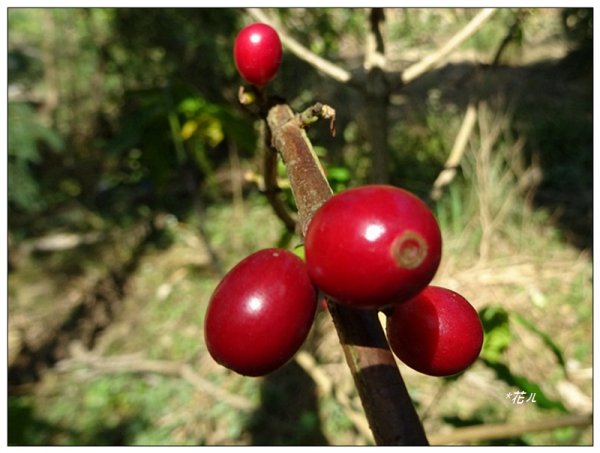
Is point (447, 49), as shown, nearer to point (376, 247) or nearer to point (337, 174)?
point (337, 174)

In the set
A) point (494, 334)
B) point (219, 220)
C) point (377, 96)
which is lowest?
point (219, 220)

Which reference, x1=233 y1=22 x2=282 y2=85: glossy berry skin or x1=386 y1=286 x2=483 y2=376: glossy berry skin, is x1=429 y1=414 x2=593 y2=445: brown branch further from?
x1=233 y1=22 x2=282 y2=85: glossy berry skin

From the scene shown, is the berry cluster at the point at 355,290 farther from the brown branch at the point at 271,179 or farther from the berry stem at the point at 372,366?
the brown branch at the point at 271,179

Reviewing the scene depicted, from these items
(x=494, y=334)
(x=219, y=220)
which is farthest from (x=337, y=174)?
(x=219, y=220)

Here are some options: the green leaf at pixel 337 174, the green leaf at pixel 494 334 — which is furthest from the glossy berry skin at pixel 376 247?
the green leaf at pixel 494 334

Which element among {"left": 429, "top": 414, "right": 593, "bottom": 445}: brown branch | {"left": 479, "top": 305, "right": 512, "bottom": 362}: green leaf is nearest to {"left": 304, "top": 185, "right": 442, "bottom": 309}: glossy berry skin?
{"left": 429, "top": 414, "right": 593, "bottom": 445}: brown branch

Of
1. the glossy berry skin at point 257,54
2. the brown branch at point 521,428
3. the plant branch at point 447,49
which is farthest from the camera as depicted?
the plant branch at point 447,49
